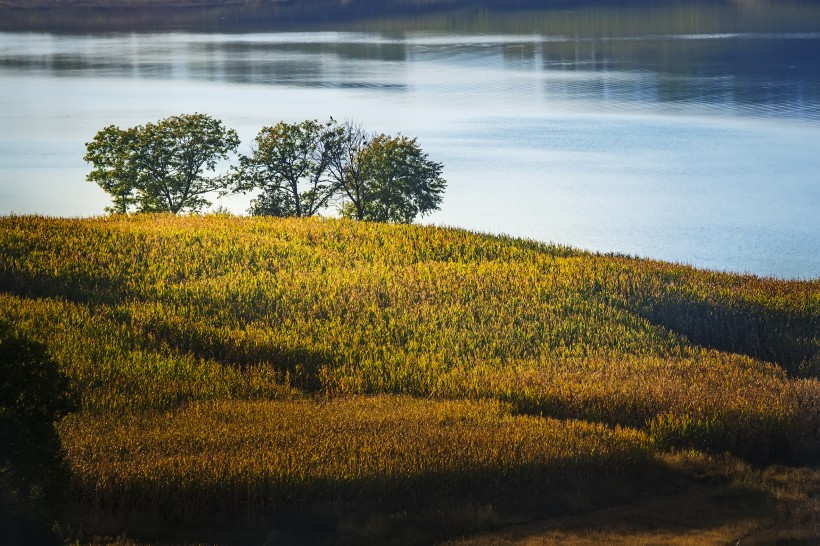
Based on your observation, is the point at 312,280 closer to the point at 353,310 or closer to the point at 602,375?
the point at 353,310

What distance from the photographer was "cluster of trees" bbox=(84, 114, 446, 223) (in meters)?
70.9

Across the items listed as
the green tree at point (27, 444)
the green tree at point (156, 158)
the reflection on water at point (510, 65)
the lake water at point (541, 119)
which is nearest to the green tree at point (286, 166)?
the green tree at point (156, 158)

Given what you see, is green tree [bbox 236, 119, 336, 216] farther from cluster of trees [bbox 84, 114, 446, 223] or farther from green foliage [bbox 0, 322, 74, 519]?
green foliage [bbox 0, 322, 74, 519]

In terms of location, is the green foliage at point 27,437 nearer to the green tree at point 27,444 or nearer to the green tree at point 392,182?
the green tree at point 27,444

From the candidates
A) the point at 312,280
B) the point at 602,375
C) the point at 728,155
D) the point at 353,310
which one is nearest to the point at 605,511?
the point at 602,375

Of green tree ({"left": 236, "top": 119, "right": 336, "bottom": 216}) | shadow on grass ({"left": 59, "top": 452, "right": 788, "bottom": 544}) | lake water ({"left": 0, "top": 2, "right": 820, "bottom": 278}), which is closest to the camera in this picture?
shadow on grass ({"left": 59, "top": 452, "right": 788, "bottom": 544})

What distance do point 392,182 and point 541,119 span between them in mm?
41990

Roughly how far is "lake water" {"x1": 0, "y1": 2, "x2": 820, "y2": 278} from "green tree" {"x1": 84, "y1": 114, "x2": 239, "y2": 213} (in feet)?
11.6

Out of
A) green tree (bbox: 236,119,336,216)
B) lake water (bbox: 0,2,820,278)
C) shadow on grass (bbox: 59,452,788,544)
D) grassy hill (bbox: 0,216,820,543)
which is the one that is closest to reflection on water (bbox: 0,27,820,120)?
lake water (bbox: 0,2,820,278)

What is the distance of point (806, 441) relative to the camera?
50.1 feet

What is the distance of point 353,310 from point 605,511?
9.78 m

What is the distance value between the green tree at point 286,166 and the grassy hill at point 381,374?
42801 mm

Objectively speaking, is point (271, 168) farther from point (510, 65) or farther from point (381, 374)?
point (510, 65)

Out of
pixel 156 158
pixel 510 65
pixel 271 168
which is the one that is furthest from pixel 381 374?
pixel 510 65
